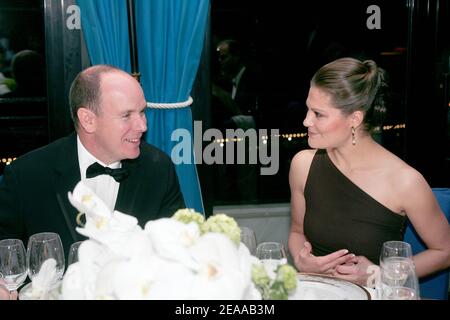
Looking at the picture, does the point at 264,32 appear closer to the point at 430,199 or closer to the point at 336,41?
the point at 336,41

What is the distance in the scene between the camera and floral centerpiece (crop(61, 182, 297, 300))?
109 cm

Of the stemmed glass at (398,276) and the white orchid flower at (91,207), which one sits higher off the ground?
the white orchid flower at (91,207)

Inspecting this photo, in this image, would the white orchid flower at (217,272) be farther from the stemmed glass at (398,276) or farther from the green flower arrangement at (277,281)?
the stemmed glass at (398,276)

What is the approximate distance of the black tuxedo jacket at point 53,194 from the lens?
228 cm

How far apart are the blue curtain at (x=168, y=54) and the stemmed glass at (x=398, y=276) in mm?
1860

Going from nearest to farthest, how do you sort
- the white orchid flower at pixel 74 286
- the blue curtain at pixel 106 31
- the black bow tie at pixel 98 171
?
1. the white orchid flower at pixel 74 286
2. the black bow tie at pixel 98 171
3. the blue curtain at pixel 106 31

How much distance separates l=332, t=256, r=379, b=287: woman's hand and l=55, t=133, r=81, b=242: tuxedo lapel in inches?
39.8

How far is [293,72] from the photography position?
4016mm

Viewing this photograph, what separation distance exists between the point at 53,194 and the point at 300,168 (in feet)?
3.54

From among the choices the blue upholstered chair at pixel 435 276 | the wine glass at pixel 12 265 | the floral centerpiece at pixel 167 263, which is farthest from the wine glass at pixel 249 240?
the blue upholstered chair at pixel 435 276

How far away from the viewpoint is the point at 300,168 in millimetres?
2619
